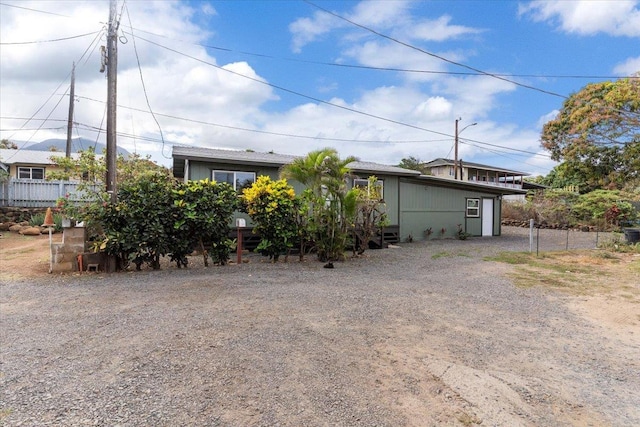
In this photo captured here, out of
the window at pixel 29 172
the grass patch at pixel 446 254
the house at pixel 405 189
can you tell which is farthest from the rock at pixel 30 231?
the grass patch at pixel 446 254

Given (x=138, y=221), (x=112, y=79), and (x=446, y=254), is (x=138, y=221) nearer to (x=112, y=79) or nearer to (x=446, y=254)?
(x=112, y=79)

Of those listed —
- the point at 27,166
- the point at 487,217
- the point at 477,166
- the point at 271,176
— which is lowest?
the point at 487,217

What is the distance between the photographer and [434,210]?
1552cm

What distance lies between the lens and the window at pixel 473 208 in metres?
16.7

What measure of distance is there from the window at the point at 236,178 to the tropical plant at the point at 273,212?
2.34 meters

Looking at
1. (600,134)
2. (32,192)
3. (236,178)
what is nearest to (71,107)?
(32,192)

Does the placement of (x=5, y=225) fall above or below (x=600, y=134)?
below

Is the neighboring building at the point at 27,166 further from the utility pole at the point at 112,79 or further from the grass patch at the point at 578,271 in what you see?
the grass patch at the point at 578,271

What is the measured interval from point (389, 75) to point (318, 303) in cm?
1135

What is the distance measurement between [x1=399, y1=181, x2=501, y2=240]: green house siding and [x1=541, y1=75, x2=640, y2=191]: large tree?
6797mm

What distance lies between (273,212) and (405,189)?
24.8 feet

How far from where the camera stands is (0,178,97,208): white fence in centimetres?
1412

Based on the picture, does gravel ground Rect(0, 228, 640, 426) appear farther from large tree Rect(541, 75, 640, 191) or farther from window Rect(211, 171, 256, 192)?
large tree Rect(541, 75, 640, 191)

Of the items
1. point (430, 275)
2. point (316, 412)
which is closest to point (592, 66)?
point (430, 275)
